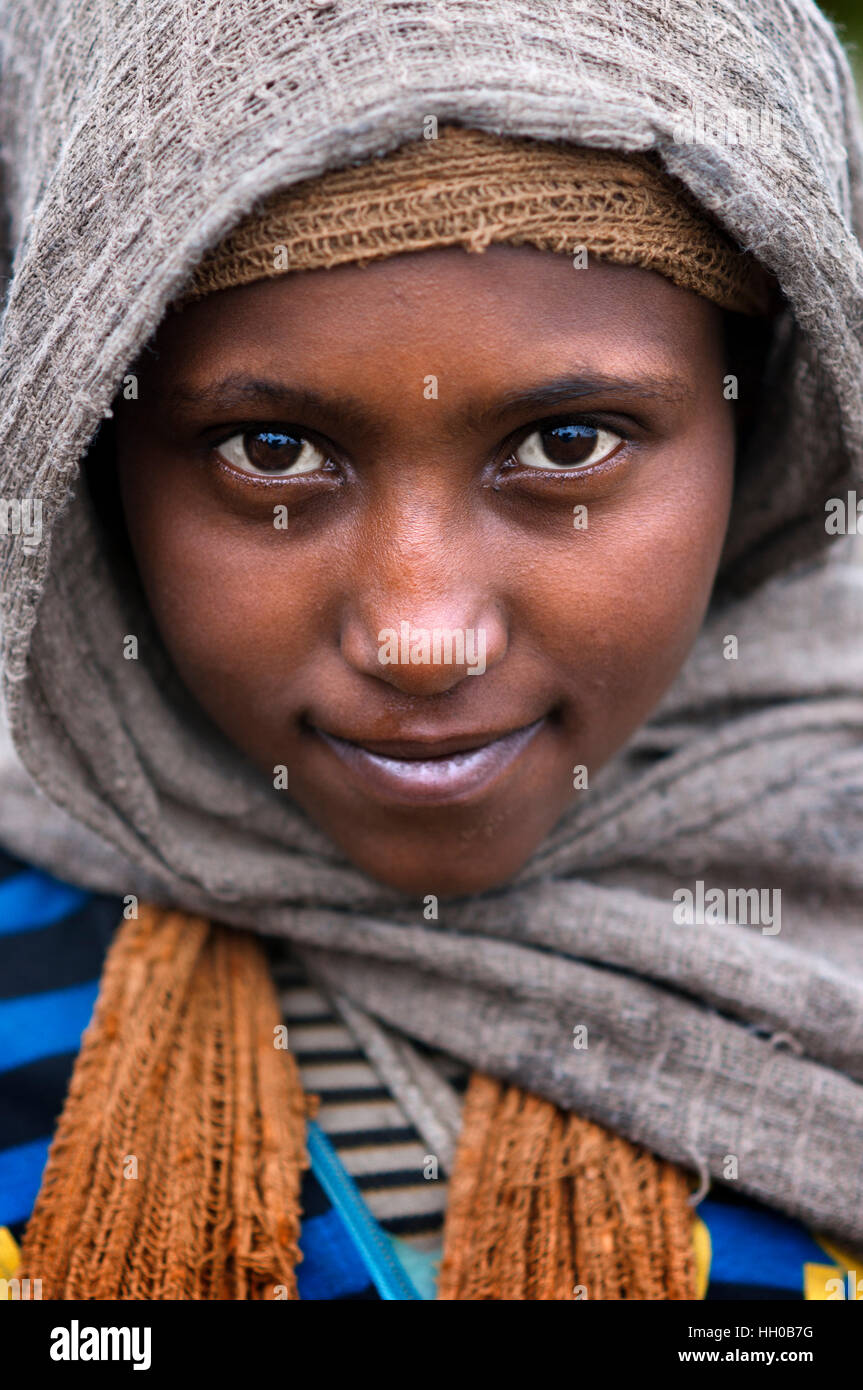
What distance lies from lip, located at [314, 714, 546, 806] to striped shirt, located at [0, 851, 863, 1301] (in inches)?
13.0

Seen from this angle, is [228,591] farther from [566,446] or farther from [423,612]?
[566,446]

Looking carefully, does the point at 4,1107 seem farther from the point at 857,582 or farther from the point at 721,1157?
the point at 857,582

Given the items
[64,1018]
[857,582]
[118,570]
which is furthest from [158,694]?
[857,582]

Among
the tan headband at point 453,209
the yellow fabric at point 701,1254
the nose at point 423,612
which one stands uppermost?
the tan headband at point 453,209

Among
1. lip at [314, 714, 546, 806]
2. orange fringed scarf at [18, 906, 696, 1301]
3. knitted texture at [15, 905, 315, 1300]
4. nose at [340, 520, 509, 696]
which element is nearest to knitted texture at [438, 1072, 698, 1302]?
orange fringed scarf at [18, 906, 696, 1301]

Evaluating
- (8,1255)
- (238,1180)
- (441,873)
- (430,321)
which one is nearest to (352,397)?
(430,321)

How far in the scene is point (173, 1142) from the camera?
1113 millimetres

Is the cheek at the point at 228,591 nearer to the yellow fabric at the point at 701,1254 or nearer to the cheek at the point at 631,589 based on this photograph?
the cheek at the point at 631,589

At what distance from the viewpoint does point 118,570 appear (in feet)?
4.03

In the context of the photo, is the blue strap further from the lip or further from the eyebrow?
the eyebrow

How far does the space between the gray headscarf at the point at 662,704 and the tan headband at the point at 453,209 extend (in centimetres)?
2

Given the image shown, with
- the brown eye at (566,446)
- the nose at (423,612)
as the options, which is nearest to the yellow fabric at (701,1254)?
the nose at (423,612)

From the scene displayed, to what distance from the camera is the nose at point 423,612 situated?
0.94 m

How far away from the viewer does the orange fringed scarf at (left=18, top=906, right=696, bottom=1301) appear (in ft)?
3.48
